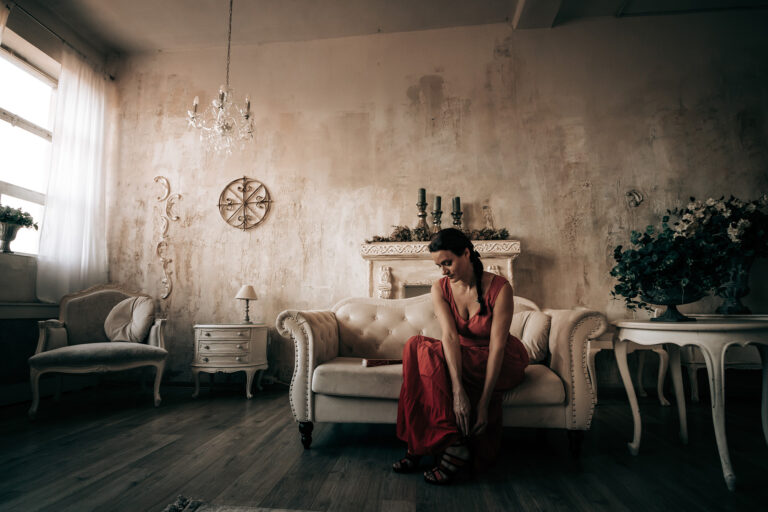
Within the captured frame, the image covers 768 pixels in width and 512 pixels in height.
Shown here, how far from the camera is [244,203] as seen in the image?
4359mm

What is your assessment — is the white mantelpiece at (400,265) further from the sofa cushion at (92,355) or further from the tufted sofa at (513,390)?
the sofa cushion at (92,355)

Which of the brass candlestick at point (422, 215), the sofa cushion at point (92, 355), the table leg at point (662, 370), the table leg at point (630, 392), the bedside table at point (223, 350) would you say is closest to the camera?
the table leg at point (630, 392)

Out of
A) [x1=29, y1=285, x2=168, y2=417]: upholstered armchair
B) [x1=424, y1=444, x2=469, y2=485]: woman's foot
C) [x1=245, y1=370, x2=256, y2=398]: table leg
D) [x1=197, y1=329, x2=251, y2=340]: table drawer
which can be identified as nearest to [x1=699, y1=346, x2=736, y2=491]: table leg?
[x1=424, y1=444, x2=469, y2=485]: woman's foot

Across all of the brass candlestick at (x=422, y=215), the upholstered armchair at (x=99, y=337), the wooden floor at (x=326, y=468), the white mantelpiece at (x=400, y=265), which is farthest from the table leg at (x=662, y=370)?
the upholstered armchair at (x=99, y=337)

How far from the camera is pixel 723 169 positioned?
3.87 m

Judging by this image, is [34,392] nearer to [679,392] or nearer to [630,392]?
[630,392]

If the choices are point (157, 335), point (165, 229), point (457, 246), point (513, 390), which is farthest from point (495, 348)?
point (165, 229)

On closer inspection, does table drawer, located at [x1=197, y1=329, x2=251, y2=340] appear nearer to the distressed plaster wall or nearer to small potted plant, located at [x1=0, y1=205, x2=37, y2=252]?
the distressed plaster wall

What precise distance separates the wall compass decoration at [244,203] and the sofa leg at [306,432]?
2.71 m

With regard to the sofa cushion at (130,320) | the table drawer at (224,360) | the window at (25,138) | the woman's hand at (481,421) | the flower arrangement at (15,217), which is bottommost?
the table drawer at (224,360)

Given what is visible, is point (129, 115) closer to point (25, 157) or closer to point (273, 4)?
point (25, 157)

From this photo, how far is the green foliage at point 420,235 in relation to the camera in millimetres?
3799

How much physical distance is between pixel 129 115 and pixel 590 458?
224 inches

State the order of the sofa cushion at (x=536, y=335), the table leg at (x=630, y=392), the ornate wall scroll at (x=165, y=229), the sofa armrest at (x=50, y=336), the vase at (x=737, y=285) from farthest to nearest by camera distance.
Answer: the ornate wall scroll at (x=165, y=229), the vase at (x=737, y=285), the sofa armrest at (x=50, y=336), the sofa cushion at (x=536, y=335), the table leg at (x=630, y=392)
